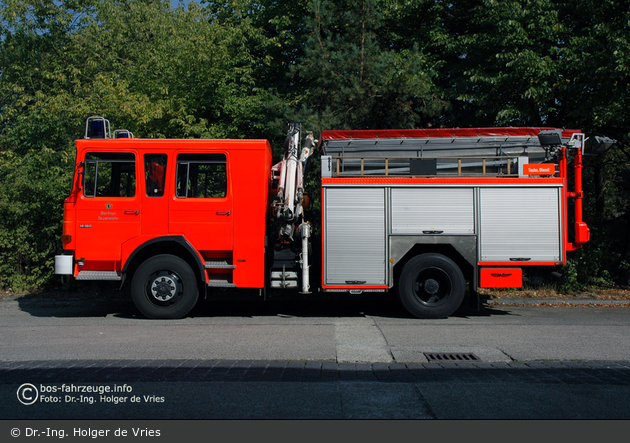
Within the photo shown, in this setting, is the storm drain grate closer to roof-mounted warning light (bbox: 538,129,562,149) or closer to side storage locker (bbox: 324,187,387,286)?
side storage locker (bbox: 324,187,387,286)

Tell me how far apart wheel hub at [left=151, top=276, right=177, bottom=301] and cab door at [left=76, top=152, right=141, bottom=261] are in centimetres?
73

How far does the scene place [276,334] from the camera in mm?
7441

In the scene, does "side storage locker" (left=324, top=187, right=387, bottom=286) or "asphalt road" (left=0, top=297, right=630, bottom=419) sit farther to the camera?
"side storage locker" (left=324, top=187, right=387, bottom=286)

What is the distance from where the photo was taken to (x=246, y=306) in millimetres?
10227

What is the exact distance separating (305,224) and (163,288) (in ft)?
8.17

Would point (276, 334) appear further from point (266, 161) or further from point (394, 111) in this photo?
point (394, 111)

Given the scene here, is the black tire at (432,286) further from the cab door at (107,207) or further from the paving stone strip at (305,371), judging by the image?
the cab door at (107,207)

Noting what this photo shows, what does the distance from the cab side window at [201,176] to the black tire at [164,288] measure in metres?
1.12

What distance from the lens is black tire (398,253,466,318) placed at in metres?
8.56

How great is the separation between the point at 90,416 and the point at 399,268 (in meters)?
5.77

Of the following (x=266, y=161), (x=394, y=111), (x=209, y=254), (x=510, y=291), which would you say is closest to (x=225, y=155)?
(x=266, y=161)

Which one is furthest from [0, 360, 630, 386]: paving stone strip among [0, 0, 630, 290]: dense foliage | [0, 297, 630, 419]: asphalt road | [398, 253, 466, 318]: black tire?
[0, 0, 630, 290]: dense foliage

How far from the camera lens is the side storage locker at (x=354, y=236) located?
8.65 meters

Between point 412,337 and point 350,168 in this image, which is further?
point 350,168
